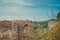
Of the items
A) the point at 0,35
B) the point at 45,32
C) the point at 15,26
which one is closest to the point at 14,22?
the point at 15,26

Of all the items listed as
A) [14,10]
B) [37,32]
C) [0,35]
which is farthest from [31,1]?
[0,35]

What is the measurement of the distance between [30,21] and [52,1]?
552 mm

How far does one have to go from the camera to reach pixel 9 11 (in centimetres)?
373

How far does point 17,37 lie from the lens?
12.0 feet

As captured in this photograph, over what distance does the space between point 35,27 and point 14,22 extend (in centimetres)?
39

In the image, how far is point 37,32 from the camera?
12.0 ft

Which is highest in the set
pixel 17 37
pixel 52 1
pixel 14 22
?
pixel 52 1

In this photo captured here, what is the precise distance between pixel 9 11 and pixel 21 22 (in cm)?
31

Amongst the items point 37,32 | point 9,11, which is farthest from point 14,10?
point 37,32

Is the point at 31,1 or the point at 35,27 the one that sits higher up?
the point at 31,1

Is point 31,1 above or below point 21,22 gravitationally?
above

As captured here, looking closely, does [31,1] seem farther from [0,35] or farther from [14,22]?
[0,35]

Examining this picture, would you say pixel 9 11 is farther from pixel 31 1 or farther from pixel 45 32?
pixel 45 32

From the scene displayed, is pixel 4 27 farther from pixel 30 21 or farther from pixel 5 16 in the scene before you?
pixel 30 21
